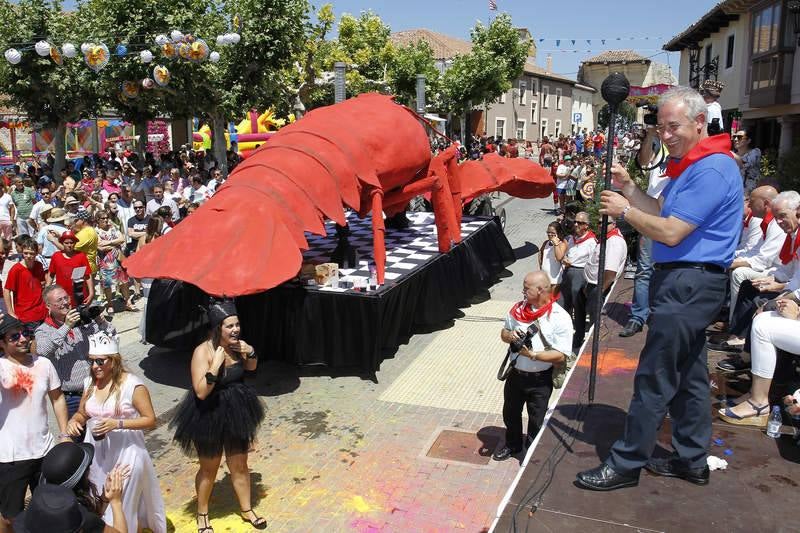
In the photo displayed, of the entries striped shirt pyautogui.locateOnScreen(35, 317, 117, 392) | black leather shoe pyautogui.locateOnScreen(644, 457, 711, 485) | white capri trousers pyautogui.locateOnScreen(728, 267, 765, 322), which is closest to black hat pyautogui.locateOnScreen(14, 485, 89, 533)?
striped shirt pyautogui.locateOnScreen(35, 317, 117, 392)

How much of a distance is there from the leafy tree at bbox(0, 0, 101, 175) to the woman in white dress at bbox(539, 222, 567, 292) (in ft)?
46.6

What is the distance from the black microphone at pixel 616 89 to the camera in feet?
10.8

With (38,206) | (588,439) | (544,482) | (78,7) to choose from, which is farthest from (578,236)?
(78,7)

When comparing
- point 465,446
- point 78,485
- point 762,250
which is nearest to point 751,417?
point 465,446

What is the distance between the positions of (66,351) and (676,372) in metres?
3.77

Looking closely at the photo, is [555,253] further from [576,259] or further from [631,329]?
[631,329]

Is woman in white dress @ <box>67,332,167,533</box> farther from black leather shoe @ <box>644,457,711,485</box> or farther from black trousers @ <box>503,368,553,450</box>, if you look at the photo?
black leather shoe @ <box>644,457,711,485</box>

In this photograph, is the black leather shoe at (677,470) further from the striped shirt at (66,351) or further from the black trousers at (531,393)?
the striped shirt at (66,351)

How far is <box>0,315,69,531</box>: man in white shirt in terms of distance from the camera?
11.8 feet

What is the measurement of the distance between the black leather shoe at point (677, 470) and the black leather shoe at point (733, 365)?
184 cm

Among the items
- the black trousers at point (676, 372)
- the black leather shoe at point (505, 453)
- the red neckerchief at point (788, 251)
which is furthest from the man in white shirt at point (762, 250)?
the black trousers at point (676, 372)

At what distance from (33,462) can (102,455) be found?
0.44m

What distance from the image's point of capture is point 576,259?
22.3 feet

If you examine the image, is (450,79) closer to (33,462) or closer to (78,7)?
(78,7)
